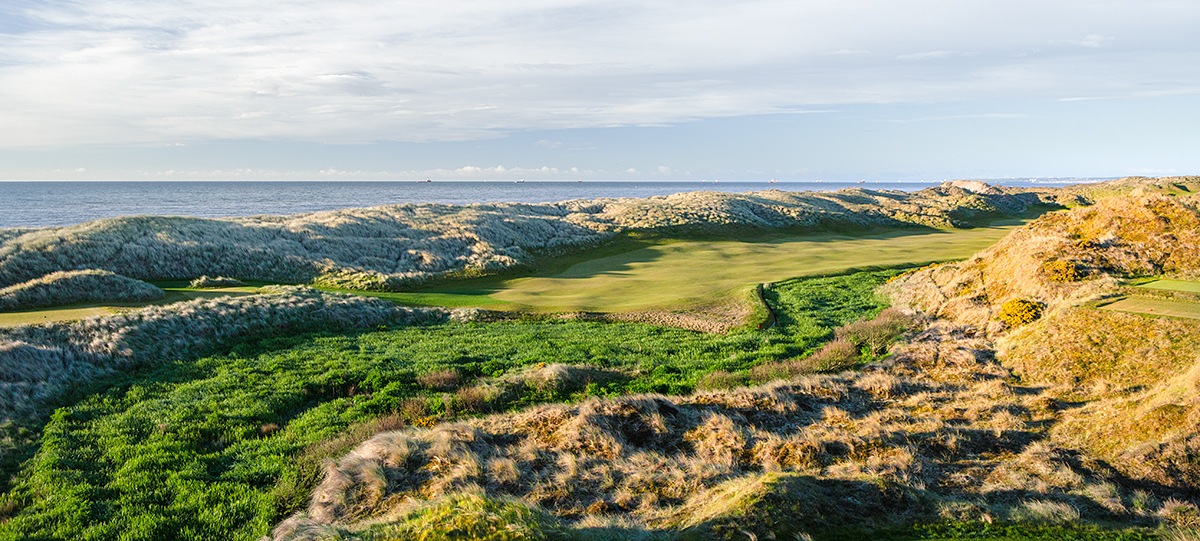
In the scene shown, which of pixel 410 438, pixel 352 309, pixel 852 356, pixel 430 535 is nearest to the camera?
pixel 430 535

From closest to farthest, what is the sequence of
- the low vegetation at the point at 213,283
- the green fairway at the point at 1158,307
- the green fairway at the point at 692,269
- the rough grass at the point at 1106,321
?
the rough grass at the point at 1106,321
the green fairway at the point at 1158,307
the green fairway at the point at 692,269
the low vegetation at the point at 213,283

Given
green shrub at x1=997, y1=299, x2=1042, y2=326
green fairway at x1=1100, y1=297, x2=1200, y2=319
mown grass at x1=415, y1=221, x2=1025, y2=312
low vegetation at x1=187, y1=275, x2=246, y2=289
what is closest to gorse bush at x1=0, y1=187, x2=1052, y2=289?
low vegetation at x1=187, y1=275, x2=246, y2=289

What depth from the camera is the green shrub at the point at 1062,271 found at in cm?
1889

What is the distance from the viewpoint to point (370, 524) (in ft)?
23.7

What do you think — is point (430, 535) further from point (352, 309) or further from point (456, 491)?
point (352, 309)

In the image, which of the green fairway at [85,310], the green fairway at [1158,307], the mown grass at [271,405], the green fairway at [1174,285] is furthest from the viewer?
the green fairway at [85,310]

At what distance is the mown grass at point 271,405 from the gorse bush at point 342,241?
14758mm

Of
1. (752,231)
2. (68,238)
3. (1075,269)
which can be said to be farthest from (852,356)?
(752,231)

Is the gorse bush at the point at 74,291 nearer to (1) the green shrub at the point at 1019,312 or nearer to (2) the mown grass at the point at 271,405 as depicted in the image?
(2) the mown grass at the point at 271,405

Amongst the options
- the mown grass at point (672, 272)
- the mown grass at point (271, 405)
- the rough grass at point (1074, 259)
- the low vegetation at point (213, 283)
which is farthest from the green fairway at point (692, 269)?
the low vegetation at point (213, 283)

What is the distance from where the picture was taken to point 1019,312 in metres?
17.6

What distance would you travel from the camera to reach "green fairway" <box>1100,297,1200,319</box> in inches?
571

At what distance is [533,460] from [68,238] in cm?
3427

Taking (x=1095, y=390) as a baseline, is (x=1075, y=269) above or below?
above
